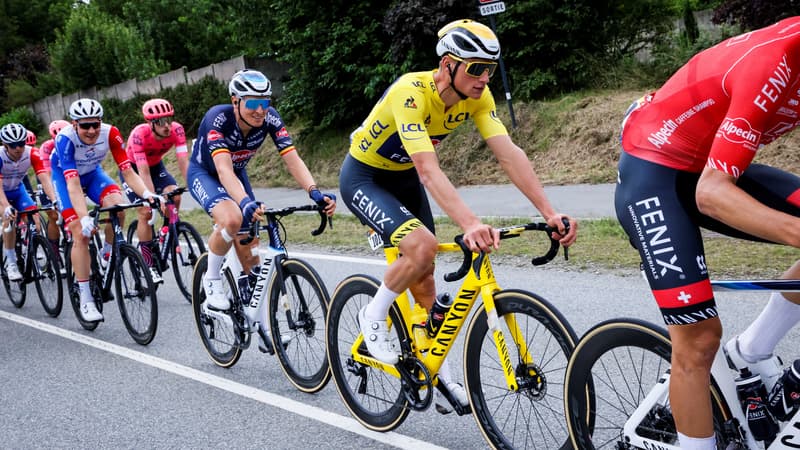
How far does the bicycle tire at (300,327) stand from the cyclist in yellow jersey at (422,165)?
88cm

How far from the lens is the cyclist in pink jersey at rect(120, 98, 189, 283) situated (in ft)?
28.3

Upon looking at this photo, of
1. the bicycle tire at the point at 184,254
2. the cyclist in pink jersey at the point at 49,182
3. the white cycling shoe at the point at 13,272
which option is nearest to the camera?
the bicycle tire at the point at 184,254

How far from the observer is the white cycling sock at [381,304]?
13.7ft

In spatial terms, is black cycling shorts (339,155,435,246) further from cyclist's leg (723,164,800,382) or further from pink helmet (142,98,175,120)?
pink helmet (142,98,175,120)

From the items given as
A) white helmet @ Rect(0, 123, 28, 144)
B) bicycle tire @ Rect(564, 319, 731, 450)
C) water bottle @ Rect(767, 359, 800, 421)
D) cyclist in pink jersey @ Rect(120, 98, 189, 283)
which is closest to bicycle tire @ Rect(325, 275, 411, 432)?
bicycle tire @ Rect(564, 319, 731, 450)

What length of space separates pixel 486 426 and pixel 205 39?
35.9 meters

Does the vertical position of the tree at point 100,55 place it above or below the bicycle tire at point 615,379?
above

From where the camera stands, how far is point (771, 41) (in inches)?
97.2

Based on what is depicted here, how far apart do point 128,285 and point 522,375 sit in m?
4.84

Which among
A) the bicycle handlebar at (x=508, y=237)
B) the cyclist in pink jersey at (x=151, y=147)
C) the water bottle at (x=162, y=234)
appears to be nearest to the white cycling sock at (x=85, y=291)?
the cyclist in pink jersey at (x=151, y=147)

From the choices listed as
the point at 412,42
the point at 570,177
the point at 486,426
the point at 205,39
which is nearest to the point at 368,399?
the point at 486,426

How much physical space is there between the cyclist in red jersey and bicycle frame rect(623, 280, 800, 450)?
4.0 inches

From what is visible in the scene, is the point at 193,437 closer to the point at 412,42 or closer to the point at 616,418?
the point at 616,418

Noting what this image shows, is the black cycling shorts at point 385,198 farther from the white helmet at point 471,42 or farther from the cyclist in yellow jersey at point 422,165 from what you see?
the white helmet at point 471,42
